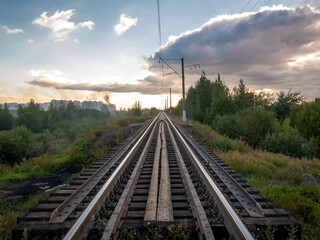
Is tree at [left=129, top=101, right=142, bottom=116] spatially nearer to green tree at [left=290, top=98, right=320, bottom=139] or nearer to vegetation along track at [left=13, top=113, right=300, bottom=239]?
green tree at [left=290, top=98, right=320, bottom=139]

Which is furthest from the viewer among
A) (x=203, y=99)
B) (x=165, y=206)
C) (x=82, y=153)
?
(x=203, y=99)

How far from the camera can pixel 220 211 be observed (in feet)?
11.9

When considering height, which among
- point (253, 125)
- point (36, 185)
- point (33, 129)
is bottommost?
point (33, 129)

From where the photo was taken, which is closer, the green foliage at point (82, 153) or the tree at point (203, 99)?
the green foliage at point (82, 153)

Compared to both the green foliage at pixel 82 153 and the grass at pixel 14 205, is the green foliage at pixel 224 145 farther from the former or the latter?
the grass at pixel 14 205

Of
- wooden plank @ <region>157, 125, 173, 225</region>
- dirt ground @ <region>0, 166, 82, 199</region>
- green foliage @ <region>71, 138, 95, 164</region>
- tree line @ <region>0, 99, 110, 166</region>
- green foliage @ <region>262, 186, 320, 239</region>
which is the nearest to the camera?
wooden plank @ <region>157, 125, 173, 225</region>

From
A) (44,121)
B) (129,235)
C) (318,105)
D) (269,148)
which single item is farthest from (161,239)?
(44,121)

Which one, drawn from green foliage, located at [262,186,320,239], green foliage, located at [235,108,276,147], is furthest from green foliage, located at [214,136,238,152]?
green foliage, located at [235,108,276,147]

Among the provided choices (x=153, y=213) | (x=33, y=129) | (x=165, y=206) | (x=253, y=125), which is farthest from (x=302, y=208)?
(x=33, y=129)

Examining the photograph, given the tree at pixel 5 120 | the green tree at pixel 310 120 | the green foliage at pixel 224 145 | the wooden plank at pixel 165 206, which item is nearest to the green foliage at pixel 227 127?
the green tree at pixel 310 120

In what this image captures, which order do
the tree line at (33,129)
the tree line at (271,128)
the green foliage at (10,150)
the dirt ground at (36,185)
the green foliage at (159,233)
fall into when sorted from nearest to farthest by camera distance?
the green foliage at (159,233) < the dirt ground at (36,185) < the green foliage at (10,150) < the tree line at (33,129) < the tree line at (271,128)

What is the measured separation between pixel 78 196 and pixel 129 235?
1699mm

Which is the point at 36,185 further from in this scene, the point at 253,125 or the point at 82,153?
the point at 253,125

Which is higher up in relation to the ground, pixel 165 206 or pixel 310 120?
pixel 310 120
